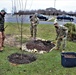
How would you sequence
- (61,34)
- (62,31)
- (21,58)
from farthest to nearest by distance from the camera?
(61,34) → (62,31) → (21,58)

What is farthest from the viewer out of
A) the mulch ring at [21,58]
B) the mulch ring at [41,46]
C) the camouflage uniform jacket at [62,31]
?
the mulch ring at [41,46]

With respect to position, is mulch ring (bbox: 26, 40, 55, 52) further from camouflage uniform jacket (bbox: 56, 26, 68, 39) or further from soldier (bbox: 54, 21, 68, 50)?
camouflage uniform jacket (bbox: 56, 26, 68, 39)

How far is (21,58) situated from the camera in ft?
30.1

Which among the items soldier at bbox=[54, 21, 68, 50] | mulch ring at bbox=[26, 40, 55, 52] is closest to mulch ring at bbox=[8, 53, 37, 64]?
mulch ring at bbox=[26, 40, 55, 52]

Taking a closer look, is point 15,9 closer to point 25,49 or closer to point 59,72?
point 25,49

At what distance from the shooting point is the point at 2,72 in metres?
7.84

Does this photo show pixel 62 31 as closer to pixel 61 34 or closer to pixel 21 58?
pixel 61 34

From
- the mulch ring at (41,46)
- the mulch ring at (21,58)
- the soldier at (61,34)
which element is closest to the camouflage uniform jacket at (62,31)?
the soldier at (61,34)

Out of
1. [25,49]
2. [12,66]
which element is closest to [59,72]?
[12,66]

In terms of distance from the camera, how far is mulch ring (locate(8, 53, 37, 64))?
29.1 ft

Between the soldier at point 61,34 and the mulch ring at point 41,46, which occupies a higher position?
the soldier at point 61,34

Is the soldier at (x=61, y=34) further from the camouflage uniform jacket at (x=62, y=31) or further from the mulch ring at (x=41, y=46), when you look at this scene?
the mulch ring at (x=41, y=46)

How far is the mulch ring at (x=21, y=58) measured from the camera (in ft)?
29.1

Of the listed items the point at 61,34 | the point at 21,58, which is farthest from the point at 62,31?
the point at 21,58
